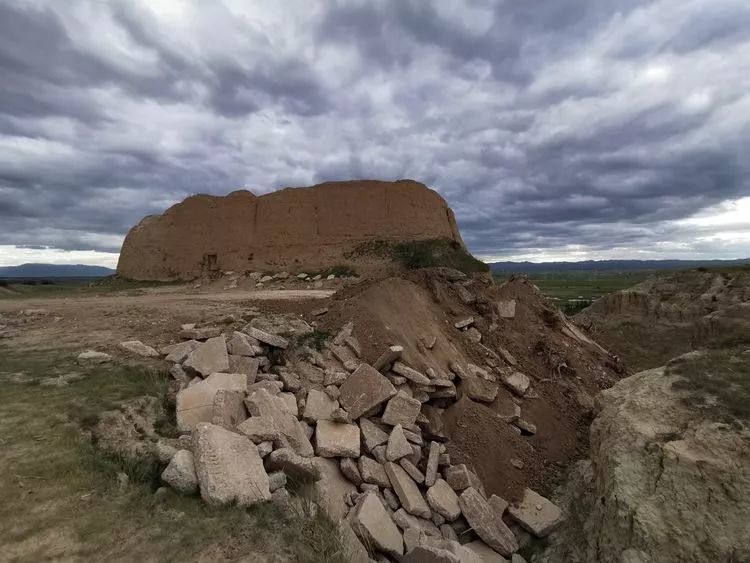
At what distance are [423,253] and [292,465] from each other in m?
19.1

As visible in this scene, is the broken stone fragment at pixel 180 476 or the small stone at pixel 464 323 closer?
the broken stone fragment at pixel 180 476

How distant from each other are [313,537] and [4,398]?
14.7 feet

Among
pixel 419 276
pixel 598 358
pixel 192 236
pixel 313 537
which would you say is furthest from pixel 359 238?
pixel 313 537

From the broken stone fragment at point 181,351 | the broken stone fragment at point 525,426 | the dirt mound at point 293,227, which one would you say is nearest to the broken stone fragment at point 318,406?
the broken stone fragment at point 181,351

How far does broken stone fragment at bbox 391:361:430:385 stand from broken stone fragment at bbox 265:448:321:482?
9.79 ft

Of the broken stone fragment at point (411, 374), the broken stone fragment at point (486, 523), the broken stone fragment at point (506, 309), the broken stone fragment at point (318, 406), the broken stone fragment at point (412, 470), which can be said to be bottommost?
the broken stone fragment at point (486, 523)

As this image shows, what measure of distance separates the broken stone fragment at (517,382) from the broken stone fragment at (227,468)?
586 centimetres

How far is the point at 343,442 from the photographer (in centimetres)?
649

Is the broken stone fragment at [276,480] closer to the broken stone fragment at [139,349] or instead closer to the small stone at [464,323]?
the broken stone fragment at [139,349]

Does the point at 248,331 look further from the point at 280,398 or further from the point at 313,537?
the point at 313,537

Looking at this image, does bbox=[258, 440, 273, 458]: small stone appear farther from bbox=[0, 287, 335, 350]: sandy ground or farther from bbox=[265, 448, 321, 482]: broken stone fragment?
bbox=[0, 287, 335, 350]: sandy ground

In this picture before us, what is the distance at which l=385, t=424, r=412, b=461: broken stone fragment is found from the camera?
21.9ft

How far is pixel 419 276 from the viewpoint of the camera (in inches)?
464

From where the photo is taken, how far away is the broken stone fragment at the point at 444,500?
20.5ft
